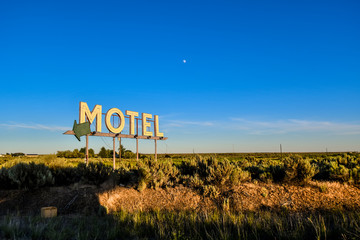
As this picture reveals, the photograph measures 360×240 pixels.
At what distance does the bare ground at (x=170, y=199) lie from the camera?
347 inches

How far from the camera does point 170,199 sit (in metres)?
9.37

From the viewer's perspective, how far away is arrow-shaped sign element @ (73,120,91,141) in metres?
17.1

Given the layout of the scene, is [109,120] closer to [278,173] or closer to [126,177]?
[126,177]

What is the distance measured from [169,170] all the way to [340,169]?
8.09 metres

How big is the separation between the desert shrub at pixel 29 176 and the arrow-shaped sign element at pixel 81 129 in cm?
711

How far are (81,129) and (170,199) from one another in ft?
34.7

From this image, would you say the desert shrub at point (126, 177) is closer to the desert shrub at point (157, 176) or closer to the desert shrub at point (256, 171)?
the desert shrub at point (157, 176)

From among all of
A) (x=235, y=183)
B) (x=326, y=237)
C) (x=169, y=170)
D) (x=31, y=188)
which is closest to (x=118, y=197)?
(x=169, y=170)

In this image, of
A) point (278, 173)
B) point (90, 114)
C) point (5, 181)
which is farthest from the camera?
point (90, 114)

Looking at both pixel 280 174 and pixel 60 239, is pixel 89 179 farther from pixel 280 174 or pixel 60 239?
pixel 280 174

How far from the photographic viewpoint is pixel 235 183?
10375 millimetres

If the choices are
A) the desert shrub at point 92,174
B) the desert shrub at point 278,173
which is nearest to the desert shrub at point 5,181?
the desert shrub at point 92,174

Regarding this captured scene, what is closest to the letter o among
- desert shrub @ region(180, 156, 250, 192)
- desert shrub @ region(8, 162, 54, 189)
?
desert shrub @ region(8, 162, 54, 189)

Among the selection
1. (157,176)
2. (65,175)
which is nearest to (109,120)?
(65,175)
